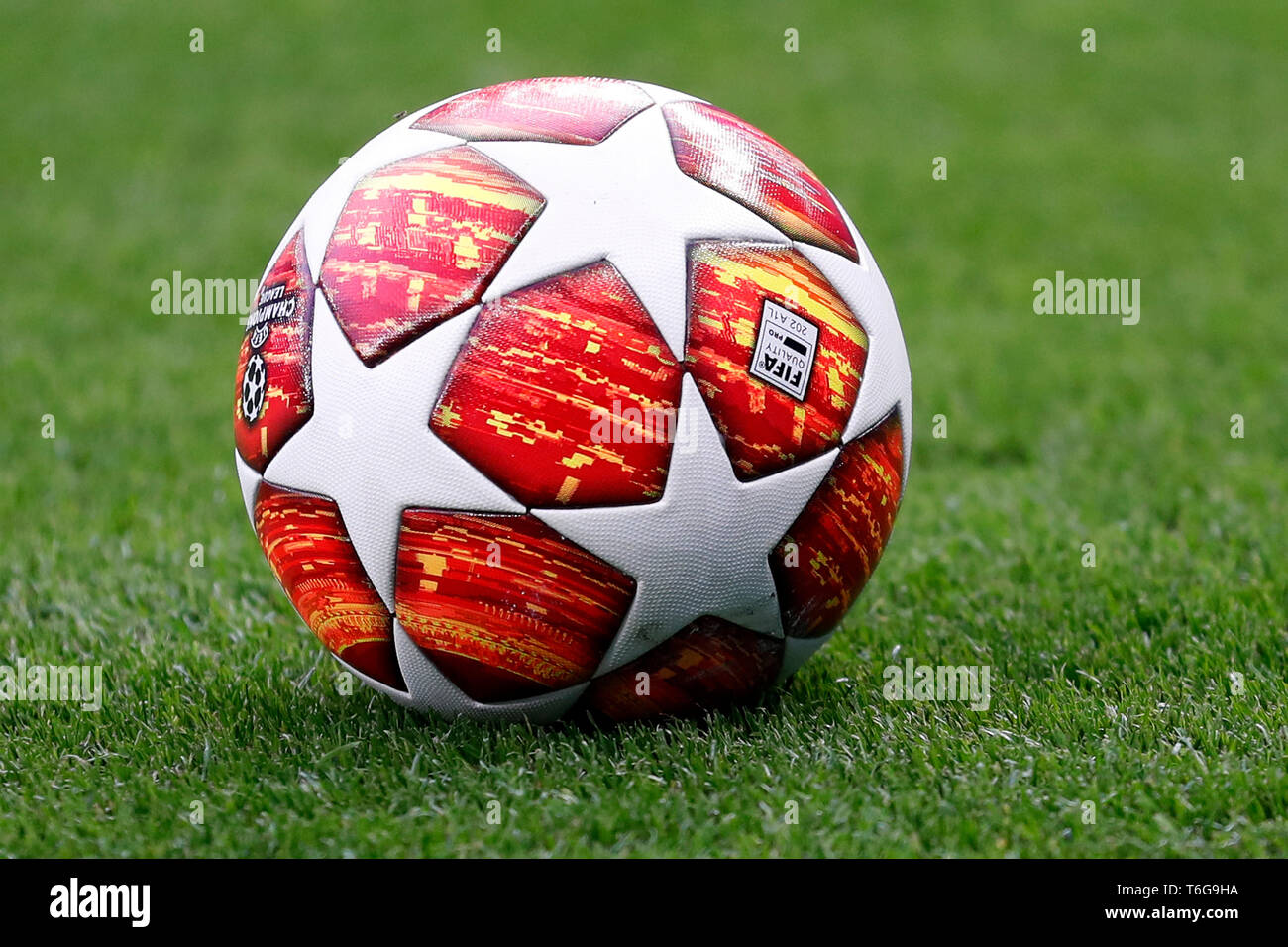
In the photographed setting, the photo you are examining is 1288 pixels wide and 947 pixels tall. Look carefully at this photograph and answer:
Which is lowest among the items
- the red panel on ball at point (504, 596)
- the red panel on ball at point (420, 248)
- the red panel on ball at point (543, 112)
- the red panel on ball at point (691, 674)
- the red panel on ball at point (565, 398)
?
the red panel on ball at point (691, 674)

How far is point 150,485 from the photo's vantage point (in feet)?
21.3

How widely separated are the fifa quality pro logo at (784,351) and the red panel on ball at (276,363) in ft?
3.56

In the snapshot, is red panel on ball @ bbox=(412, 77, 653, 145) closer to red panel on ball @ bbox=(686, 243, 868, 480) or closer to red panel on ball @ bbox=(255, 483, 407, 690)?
red panel on ball @ bbox=(686, 243, 868, 480)

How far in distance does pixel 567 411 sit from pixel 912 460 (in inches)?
154

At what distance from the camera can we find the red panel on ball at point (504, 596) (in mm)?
3387

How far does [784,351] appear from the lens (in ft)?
11.4

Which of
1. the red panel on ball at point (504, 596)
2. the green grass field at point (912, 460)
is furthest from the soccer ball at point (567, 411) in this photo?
the green grass field at point (912, 460)

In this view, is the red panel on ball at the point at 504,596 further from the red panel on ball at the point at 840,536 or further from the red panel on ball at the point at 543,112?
the red panel on ball at the point at 543,112

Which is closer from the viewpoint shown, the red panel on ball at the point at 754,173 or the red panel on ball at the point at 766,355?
the red panel on ball at the point at 766,355

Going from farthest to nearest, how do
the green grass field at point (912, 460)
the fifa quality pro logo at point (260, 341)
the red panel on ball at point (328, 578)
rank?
the fifa quality pro logo at point (260, 341) < the red panel on ball at point (328, 578) < the green grass field at point (912, 460)

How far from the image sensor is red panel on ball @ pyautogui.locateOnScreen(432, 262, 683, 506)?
332cm

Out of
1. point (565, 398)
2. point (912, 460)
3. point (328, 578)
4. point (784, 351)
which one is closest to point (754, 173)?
point (784, 351)

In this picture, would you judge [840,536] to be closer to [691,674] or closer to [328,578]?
[691,674]
